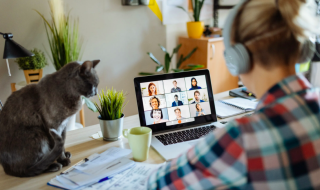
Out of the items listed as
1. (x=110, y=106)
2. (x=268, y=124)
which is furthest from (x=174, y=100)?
(x=268, y=124)

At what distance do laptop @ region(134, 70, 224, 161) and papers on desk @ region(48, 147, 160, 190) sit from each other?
18cm

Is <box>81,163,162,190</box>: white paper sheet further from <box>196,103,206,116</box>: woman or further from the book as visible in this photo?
the book

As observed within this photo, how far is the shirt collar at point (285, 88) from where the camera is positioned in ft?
1.94

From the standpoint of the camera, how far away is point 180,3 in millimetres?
3367

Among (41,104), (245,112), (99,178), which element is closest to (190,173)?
(99,178)

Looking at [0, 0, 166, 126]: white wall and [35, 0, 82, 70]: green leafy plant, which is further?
[0, 0, 166, 126]: white wall

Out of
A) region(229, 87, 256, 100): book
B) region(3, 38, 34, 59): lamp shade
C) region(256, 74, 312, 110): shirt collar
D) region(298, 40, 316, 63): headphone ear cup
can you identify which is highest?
region(3, 38, 34, 59): lamp shade

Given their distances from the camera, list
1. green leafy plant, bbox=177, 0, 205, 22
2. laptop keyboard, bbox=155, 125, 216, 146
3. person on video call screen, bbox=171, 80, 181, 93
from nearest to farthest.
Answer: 1. laptop keyboard, bbox=155, 125, 216, 146
2. person on video call screen, bbox=171, 80, 181, 93
3. green leafy plant, bbox=177, 0, 205, 22

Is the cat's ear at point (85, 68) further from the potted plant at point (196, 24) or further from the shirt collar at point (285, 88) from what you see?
the potted plant at point (196, 24)

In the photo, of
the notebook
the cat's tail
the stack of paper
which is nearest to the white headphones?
the stack of paper

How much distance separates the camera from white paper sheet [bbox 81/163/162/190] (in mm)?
922

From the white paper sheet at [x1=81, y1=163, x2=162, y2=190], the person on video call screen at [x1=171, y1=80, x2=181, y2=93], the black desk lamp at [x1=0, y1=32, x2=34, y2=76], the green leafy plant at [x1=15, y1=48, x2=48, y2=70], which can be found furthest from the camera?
the green leafy plant at [x1=15, y1=48, x2=48, y2=70]

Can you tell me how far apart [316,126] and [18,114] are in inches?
35.4

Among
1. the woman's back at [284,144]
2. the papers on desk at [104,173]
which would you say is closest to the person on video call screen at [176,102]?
the papers on desk at [104,173]
